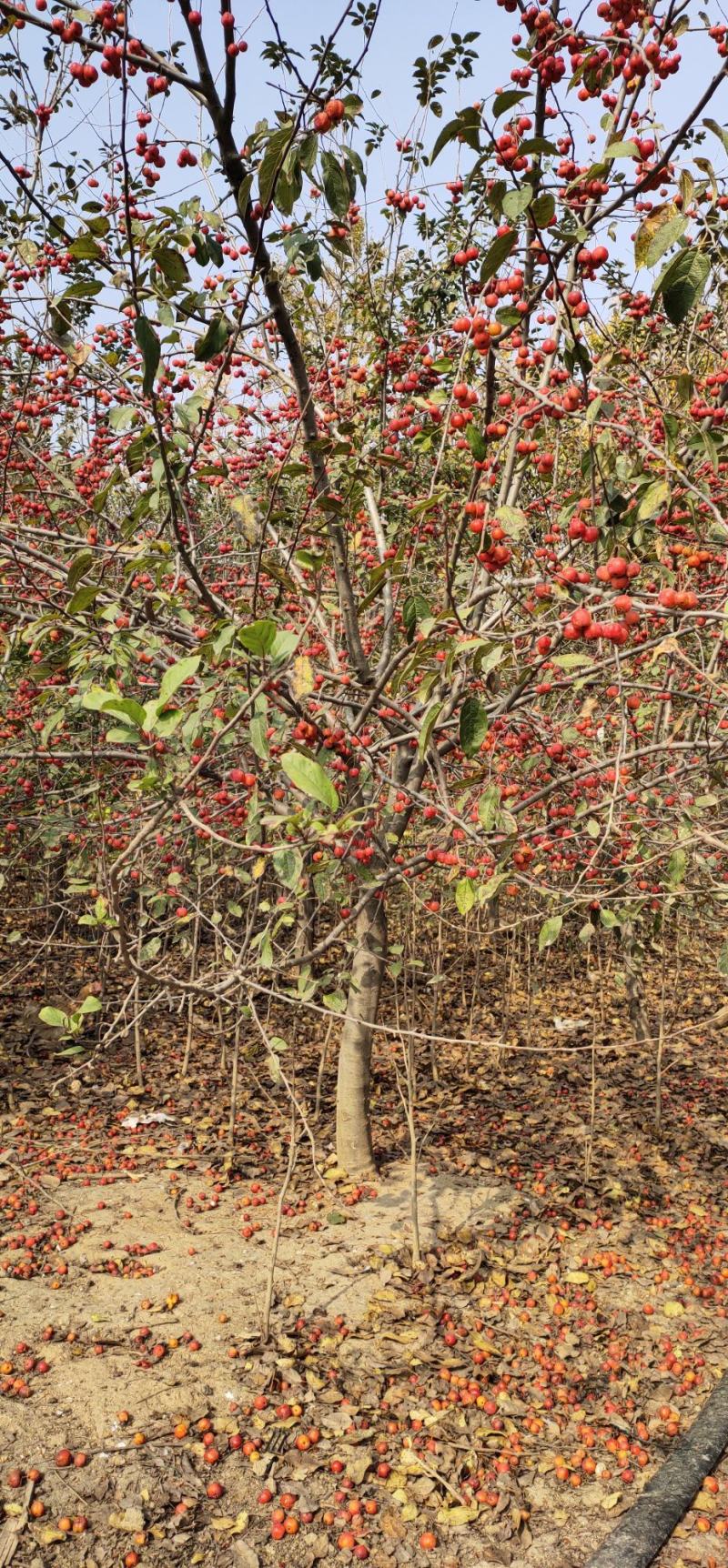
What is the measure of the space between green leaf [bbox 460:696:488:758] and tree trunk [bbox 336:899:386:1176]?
226 cm

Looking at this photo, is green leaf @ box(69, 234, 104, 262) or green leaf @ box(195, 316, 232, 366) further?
green leaf @ box(195, 316, 232, 366)

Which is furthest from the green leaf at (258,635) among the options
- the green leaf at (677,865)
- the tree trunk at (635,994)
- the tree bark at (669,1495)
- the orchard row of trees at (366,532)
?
the tree trunk at (635,994)

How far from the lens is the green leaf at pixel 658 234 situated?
5.45ft

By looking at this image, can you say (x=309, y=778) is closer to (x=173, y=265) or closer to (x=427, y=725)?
(x=427, y=725)

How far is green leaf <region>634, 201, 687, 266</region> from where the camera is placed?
1661 millimetres

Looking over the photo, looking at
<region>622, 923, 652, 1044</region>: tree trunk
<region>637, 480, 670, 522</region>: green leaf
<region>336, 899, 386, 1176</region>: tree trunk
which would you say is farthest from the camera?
<region>622, 923, 652, 1044</region>: tree trunk

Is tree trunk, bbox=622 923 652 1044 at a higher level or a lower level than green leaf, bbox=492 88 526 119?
lower

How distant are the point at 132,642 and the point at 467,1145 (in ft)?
11.5

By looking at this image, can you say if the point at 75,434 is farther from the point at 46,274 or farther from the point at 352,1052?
the point at 352,1052

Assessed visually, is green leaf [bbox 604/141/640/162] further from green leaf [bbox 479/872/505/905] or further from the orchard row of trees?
green leaf [bbox 479/872/505/905]

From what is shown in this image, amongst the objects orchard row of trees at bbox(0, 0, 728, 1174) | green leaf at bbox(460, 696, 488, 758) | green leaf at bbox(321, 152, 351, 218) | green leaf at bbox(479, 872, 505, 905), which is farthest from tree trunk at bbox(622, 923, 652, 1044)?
green leaf at bbox(321, 152, 351, 218)

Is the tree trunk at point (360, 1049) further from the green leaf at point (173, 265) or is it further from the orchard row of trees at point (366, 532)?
the green leaf at point (173, 265)

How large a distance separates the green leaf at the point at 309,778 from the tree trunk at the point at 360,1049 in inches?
106

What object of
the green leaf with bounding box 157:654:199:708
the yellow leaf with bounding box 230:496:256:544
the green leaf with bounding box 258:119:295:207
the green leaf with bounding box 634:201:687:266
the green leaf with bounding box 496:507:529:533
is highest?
the green leaf with bounding box 258:119:295:207
